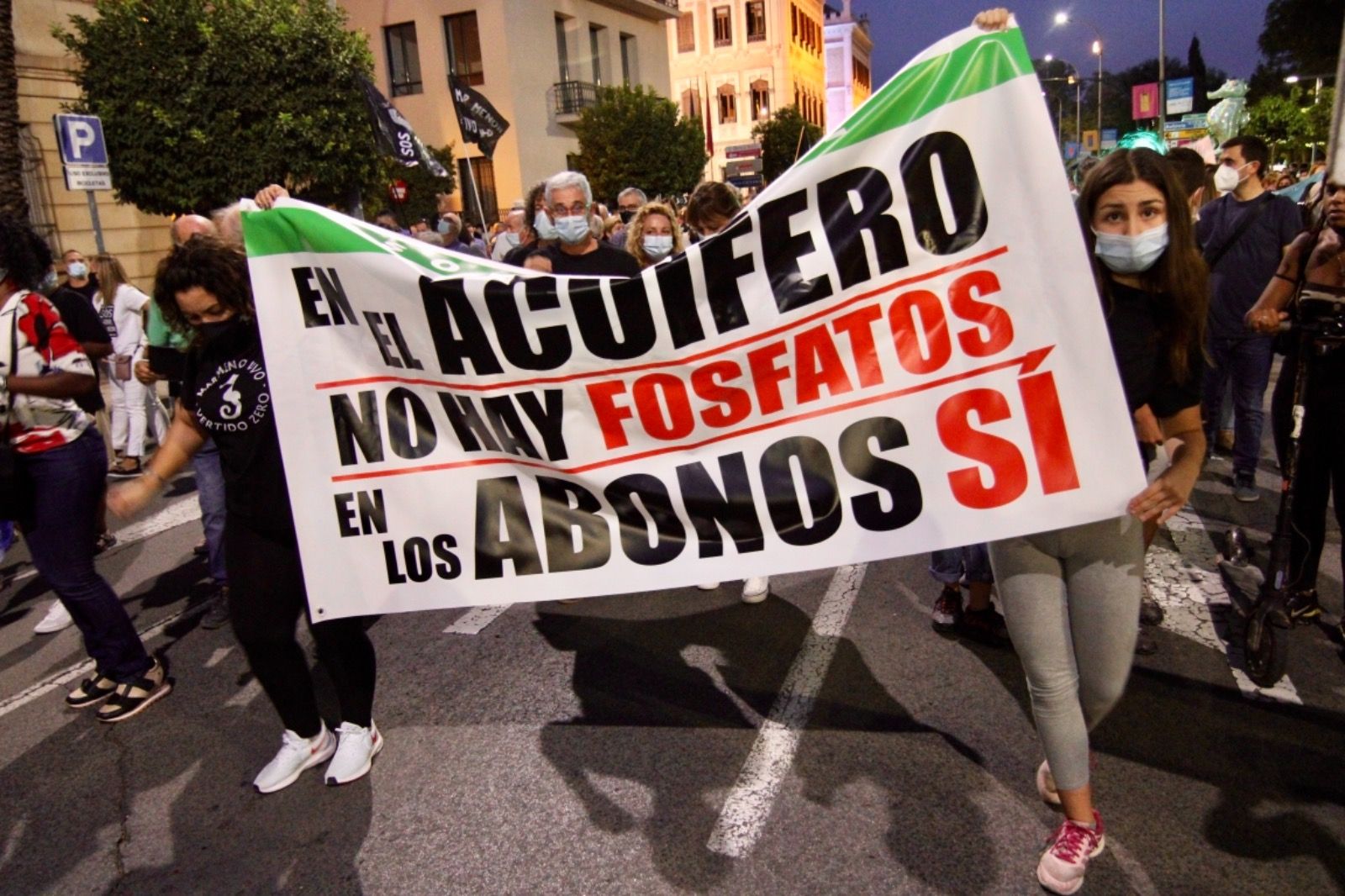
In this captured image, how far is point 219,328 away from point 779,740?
7.83ft

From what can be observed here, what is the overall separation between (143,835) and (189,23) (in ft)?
57.8

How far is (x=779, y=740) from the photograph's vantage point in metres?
3.37

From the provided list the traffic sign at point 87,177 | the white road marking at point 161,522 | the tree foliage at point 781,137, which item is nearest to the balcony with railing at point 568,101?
the tree foliage at point 781,137

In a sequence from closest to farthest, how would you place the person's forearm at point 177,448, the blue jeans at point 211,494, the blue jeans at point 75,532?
1. the person's forearm at point 177,448
2. the blue jeans at point 75,532
3. the blue jeans at point 211,494

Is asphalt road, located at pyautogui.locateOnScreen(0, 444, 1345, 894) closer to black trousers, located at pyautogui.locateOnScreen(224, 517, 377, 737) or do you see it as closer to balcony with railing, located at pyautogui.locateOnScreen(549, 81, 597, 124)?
black trousers, located at pyautogui.locateOnScreen(224, 517, 377, 737)

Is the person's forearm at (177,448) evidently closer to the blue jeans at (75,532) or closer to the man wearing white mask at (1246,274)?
the blue jeans at (75,532)

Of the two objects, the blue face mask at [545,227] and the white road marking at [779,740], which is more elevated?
the blue face mask at [545,227]

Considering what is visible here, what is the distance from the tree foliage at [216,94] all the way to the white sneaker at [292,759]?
15.5 m

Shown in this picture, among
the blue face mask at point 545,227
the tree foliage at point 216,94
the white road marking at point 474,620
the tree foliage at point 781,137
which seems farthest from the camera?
the tree foliage at point 781,137

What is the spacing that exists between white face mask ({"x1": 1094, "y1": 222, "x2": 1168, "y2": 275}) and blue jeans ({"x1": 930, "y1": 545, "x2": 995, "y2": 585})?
1.78 m

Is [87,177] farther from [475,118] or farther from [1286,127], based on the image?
[1286,127]

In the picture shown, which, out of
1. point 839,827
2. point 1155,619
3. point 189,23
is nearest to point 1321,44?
point 189,23

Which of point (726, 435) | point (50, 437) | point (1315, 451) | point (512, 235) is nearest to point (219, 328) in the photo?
point (50, 437)

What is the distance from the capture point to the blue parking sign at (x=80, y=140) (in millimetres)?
9641
